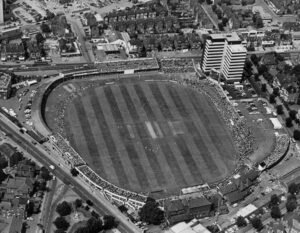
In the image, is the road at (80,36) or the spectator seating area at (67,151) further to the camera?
the road at (80,36)

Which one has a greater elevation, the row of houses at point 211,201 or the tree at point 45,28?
the tree at point 45,28

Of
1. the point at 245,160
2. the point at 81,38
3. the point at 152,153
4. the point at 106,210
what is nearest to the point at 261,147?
the point at 245,160

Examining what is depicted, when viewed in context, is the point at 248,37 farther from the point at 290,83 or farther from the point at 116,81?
the point at 116,81

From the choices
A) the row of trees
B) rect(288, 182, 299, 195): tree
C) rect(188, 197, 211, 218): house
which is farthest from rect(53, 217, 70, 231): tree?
rect(288, 182, 299, 195): tree

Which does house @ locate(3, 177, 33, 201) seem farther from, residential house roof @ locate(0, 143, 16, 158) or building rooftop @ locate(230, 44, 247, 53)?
building rooftop @ locate(230, 44, 247, 53)

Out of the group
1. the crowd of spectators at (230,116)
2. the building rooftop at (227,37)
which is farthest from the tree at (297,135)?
the building rooftop at (227,37)

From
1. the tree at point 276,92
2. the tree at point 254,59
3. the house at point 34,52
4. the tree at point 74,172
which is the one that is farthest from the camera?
the tree at point 254,59

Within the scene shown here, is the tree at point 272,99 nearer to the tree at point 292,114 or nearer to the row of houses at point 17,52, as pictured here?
the tree at point 292,114
